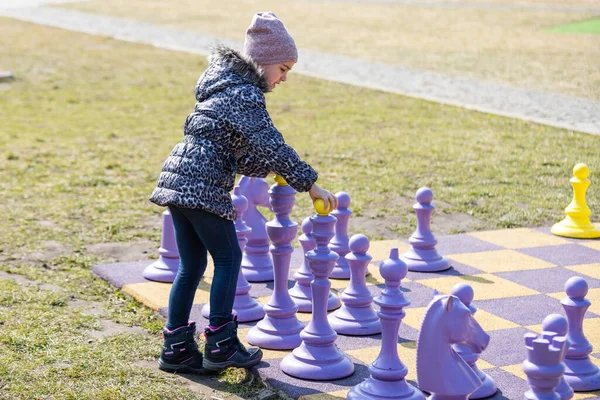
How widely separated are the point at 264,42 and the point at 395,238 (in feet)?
8.28

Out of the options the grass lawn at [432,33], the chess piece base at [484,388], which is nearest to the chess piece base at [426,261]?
the chess piece base at [484,388]

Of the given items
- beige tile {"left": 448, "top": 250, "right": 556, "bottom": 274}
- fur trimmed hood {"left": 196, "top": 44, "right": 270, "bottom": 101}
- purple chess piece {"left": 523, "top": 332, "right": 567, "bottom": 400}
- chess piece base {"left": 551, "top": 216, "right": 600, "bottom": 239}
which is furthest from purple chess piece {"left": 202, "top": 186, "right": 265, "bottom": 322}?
chess piece base {"left": 551, "top": 216, "right": 600, "bottom": 239}

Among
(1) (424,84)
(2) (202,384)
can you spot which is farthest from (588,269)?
(1) (424,84)

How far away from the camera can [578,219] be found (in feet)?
19.9

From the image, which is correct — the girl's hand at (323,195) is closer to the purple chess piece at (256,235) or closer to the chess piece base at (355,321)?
the chess piece base at (355,321)

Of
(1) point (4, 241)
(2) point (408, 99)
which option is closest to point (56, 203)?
(1) point (4, 241)

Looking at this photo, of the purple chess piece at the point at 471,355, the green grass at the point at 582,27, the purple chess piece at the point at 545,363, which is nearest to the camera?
the purple chess piece at the point at 545,363

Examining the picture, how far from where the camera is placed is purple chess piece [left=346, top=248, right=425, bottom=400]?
140 inches

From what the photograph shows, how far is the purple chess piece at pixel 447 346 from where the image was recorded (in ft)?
10.6

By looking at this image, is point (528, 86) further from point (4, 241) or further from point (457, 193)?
point (4, 241)

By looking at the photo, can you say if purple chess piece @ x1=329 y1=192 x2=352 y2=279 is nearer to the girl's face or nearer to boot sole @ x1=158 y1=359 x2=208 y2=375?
the girl's face

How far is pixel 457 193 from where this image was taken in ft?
23.7

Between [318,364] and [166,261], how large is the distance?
5.17 ft

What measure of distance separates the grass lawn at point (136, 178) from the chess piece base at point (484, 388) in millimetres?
946
